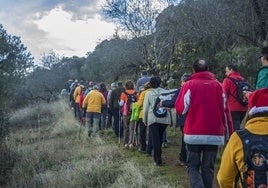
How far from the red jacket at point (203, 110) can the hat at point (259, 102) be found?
2474mm

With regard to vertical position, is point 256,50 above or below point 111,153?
above

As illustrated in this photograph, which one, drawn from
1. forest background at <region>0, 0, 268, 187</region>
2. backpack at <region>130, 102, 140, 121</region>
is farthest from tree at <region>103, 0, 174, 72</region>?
backpack at <region>130, 102, 140, 121</region>

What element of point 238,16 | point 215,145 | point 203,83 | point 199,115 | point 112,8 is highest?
point 112,8

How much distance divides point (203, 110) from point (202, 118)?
112mm

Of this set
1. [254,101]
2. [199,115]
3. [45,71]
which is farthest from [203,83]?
[45,71]

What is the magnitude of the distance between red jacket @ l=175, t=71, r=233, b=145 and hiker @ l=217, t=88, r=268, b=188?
239 centimetres

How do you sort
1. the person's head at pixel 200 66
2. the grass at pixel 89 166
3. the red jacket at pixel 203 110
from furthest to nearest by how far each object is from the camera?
the grass at pixel 89 166 < the person's head at pixel 200 66 < the red jacket at pixel 203 110

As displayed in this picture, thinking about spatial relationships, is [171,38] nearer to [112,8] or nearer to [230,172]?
[112,8]

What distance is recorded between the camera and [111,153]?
11.2 meters

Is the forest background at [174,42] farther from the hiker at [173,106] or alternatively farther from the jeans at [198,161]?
the jeans at [198,161]

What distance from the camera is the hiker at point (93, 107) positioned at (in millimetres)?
14625

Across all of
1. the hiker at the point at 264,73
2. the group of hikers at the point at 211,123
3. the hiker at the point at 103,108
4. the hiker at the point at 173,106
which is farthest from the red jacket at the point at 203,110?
the hiker at the point at 103,108

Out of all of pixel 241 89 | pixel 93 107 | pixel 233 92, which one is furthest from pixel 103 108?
pixel 241 89

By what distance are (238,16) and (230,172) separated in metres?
11.9
